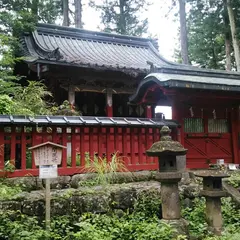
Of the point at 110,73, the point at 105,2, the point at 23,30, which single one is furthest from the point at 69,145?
the point at 105,2

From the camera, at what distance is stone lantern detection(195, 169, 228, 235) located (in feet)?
17.7

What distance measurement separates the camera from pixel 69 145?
22.6 feet

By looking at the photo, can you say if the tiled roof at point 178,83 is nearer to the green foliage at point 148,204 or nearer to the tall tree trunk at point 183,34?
the green foliage at point 148,204

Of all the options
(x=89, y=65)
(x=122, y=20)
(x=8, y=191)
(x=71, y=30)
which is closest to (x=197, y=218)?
(x=8, y=191)

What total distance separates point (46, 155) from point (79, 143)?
2.17 m

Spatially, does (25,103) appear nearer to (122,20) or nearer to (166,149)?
(166,149)

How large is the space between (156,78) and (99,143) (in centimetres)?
230

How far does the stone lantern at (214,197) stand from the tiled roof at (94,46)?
22.2 ft

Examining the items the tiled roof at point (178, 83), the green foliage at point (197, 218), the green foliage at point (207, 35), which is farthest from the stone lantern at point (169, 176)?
the green foliage at point (207, 35)

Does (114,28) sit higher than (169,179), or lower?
higher

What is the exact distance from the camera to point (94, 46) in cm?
1581

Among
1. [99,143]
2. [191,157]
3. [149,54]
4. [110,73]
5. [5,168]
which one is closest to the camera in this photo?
[5,168]

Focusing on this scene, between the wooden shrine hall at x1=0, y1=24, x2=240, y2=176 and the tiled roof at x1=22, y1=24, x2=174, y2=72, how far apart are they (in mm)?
96

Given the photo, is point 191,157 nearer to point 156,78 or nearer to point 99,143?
point 156,78
